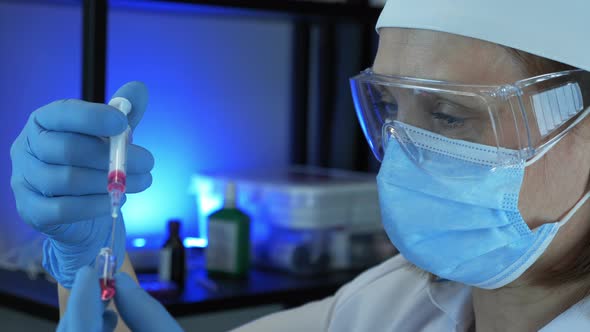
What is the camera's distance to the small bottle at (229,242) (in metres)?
2.27

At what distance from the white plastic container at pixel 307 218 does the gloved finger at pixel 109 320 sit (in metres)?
1.37

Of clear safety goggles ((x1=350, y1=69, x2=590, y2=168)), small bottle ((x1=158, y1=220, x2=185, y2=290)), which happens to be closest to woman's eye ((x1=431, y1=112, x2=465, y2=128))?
clear safety goggles ((x1=350, y1=69, x2=590, y2=168))

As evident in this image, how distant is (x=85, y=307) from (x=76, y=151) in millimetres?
262

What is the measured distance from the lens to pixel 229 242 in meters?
2.28

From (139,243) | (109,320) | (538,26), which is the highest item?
(538,26)

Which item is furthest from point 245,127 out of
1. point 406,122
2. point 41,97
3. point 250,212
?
point 406,122

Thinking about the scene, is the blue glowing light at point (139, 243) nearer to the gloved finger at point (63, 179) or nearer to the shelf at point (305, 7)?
the shelf at point (305, 7)

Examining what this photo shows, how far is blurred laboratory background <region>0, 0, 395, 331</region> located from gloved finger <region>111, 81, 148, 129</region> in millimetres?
867

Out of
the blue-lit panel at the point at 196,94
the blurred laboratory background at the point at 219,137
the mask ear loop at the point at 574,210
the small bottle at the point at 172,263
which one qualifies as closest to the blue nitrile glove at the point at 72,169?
the mask ear loop at the point at 574,210

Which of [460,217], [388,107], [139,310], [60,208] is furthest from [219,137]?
[139,310]

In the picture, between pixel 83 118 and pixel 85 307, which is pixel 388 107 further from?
pixel 85 307

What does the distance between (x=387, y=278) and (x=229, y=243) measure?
0.79m

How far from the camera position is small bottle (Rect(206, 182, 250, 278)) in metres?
2.27

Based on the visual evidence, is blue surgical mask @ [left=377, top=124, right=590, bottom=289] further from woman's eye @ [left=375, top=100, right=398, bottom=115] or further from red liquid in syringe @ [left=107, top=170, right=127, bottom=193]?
red liquid in syringe @ [left=107, top=170, right=127, bottom=193]
